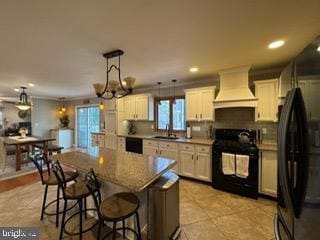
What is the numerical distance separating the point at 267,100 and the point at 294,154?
254 centimetres

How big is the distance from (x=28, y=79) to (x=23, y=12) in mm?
3515

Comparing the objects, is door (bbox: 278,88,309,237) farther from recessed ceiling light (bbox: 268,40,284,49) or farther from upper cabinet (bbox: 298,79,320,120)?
recessed ceiling light (bbox: 268,40,284,49)

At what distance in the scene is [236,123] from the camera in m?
3.97

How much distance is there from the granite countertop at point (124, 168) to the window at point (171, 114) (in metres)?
2.50

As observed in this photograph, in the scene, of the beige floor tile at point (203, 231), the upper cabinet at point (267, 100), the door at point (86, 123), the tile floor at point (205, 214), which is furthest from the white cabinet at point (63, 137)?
the upper cabinet at point (267, 100)

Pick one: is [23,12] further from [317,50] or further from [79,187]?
[317,50]

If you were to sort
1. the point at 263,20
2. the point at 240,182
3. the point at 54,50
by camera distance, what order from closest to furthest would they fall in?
the point at 263,20 < the point at 54,50 < the point at 240,182

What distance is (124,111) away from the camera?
564 cm

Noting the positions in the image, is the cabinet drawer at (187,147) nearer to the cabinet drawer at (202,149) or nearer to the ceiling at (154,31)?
the cabinet drawer at (202,149)

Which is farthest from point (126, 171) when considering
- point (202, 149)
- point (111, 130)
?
point (111, 130)

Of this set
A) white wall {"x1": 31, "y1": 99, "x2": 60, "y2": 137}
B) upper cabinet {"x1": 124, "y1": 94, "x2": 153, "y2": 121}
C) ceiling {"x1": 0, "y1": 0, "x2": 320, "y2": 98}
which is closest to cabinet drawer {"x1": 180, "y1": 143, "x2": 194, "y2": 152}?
upper cabinet {"x1": 124, "y1": 94, "x2": 153, "y2": 121}

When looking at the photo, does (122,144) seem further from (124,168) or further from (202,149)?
(124,168)

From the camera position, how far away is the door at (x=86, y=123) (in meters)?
7.76

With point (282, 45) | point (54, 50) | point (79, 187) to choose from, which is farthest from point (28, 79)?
point (282, 45)
